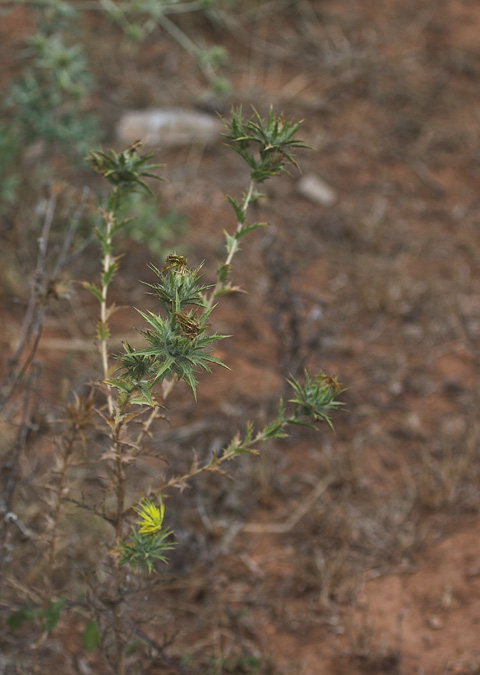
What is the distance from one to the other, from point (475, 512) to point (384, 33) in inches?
157

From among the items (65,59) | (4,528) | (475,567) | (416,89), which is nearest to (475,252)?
(416,89)

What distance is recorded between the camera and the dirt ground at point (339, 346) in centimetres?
242

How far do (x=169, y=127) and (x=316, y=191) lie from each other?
103 cm

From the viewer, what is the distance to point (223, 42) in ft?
17.6

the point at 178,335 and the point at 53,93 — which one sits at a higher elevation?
the point at 53,93

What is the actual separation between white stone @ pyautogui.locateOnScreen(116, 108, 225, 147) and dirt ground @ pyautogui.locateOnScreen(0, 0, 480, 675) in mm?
93

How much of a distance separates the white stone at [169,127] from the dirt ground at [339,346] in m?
0.09

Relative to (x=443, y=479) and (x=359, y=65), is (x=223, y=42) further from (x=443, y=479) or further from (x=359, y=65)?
(x=443, y=479)

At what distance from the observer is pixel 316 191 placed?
4.45 m

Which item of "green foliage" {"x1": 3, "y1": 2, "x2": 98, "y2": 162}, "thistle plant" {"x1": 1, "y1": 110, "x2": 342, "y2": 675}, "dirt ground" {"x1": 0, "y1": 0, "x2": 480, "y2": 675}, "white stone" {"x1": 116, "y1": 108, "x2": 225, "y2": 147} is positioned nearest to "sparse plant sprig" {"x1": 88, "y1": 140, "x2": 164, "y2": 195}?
"thistle plant" {"x1": 1, "y1": 110, "x2": 342, "y2": 675}

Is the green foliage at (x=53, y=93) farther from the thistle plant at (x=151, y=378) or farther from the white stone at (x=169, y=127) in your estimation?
the thistle plant at (x=151, y=378)

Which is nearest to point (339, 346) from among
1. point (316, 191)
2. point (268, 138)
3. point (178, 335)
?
point (316, 191)

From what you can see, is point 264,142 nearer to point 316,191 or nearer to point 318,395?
point 318,395

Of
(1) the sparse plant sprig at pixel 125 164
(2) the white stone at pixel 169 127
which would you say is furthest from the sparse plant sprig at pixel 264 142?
(2) the white stone at pixel 169 127
